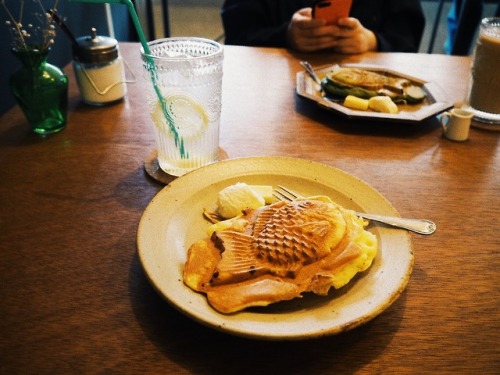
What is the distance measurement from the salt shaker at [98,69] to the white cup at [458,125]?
2.77ft

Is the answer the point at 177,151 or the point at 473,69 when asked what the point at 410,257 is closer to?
the point at 177,151

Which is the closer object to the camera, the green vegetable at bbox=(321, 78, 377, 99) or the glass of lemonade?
the glass of lemonade

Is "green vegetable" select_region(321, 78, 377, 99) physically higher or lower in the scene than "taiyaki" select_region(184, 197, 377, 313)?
lower

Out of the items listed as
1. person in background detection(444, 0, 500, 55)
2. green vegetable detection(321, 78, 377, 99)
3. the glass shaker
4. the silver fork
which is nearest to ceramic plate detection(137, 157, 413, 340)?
the silver fork

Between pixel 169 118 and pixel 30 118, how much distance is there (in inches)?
16.2

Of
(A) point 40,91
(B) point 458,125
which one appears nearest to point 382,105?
(B) point 458,125

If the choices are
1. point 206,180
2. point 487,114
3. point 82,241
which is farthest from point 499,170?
point 82,241

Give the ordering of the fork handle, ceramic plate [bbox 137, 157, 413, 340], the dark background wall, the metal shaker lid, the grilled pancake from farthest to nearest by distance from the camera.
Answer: the dark background wall → the grilled pancake → the metal shaker lid → the fork handle → ceramic plate [bbox 137, 157, 413, 340]

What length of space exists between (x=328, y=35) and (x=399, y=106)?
18.8 inches

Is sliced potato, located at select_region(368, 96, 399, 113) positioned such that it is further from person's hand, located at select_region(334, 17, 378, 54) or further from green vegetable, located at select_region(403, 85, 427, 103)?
person's hand, located at select_region(334, 17, 378, 54)

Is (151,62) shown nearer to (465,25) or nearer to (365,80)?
(365,80)

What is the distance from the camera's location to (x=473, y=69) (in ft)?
3.71

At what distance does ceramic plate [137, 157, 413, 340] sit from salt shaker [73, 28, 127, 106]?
0.50 meters

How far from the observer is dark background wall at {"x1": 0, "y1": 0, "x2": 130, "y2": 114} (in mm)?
1649
